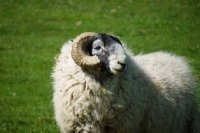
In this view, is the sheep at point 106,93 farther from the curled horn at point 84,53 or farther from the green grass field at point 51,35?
the green grass field at point 51,35

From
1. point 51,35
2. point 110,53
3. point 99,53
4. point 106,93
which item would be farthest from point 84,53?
point 51,35

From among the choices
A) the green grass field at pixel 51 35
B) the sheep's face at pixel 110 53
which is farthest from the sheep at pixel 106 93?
the green grass field at pixel 51 35

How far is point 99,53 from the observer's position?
7.05 metres

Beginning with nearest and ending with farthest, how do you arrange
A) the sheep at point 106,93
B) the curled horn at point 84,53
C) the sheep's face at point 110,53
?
the sheep's face at point 110,53, the curled horn at point 84,53, the sheep at point 106,93

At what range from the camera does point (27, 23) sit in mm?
22359

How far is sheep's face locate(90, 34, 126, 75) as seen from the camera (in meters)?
6.62

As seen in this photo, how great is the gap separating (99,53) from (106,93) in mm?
806

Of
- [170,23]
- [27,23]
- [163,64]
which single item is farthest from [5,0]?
[163,64]

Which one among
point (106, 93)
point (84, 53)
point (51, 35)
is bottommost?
point (51, 35)

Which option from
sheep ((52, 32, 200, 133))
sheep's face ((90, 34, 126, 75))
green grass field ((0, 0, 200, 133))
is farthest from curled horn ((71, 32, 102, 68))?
green grass field ((0, 0, 200, 133))

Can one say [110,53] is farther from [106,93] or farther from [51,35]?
[51,35]

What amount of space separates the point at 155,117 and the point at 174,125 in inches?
28.2

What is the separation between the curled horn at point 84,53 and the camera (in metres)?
6.86

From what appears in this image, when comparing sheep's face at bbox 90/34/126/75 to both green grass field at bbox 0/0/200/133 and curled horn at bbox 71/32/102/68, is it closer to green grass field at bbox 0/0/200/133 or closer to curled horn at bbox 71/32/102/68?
curled horn at bbox 71/32/102/68
